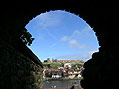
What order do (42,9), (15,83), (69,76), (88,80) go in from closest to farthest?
(15,83) → (88,80) → (42,9) → (69,76)

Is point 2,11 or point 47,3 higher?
point 47,3

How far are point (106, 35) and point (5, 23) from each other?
2.70 m

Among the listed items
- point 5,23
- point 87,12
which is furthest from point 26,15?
point 87,12

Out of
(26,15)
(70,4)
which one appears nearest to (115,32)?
(70,4)

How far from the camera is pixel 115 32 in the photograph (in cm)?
359

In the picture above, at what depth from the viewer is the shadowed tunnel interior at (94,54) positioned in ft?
8.79

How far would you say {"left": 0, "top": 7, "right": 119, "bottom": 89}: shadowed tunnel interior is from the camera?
268 centimetres

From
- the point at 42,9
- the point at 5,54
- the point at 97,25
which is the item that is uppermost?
the point at 42,9

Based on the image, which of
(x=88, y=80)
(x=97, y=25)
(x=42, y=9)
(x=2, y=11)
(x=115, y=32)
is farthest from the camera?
(x=42, y=9)

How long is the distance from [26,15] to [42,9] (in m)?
0.64

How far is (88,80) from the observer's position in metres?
4.23

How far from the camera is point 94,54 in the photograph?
12.7 feet

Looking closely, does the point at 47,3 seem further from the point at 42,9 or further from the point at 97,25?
the point at 97,25

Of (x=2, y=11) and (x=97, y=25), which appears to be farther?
(x=97, y=25)
